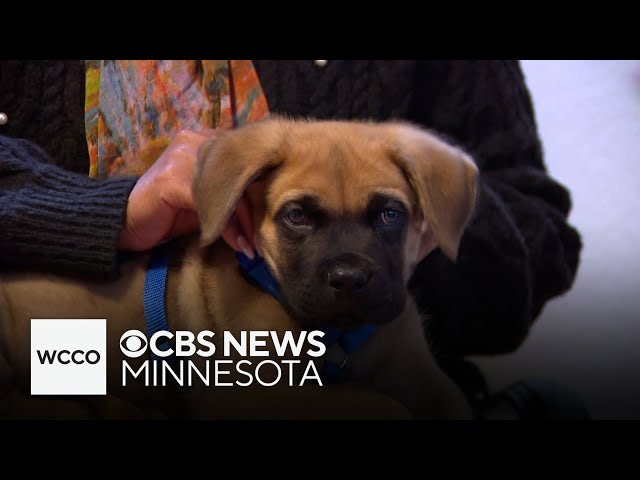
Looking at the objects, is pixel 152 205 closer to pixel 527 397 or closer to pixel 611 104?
pixel 527 397

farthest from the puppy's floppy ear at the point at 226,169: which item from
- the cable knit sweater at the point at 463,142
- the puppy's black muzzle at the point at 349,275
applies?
the cable knit sweater at the point at 463,142

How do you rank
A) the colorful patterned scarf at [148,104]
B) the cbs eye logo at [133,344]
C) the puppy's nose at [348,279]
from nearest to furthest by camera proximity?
the puppy's nose at [348,279], the cbs eye logo at [133,344], the colorful patterned scarf at [148,104]

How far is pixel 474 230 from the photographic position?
1681mm

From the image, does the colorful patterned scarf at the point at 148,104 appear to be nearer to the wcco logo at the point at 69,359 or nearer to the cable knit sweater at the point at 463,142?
the cable knit sweater at the point at 463,142

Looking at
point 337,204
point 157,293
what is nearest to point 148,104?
point 157,293

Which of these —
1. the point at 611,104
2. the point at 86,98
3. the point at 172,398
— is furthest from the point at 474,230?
the point at 86,98

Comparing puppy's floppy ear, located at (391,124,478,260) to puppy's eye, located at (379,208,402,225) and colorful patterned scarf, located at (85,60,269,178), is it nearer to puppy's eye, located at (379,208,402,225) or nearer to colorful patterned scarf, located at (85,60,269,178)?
puppy's eye, located at (379,208,402,225)

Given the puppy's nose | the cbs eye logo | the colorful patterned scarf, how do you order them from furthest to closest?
the colorful patterned scarf → the cbs eye logo → the puppy's nose

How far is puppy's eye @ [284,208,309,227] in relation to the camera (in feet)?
4.35

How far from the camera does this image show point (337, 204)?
130cm

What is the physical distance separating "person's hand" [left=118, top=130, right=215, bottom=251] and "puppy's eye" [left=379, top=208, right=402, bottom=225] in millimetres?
415

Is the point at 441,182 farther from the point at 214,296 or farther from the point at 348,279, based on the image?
the point at 214,296

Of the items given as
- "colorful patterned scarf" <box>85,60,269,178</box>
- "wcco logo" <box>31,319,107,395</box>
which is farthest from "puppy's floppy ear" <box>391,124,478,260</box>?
"wcco logo" <box>31,319,107,395</box>

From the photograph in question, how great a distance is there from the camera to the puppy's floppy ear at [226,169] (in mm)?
1245
